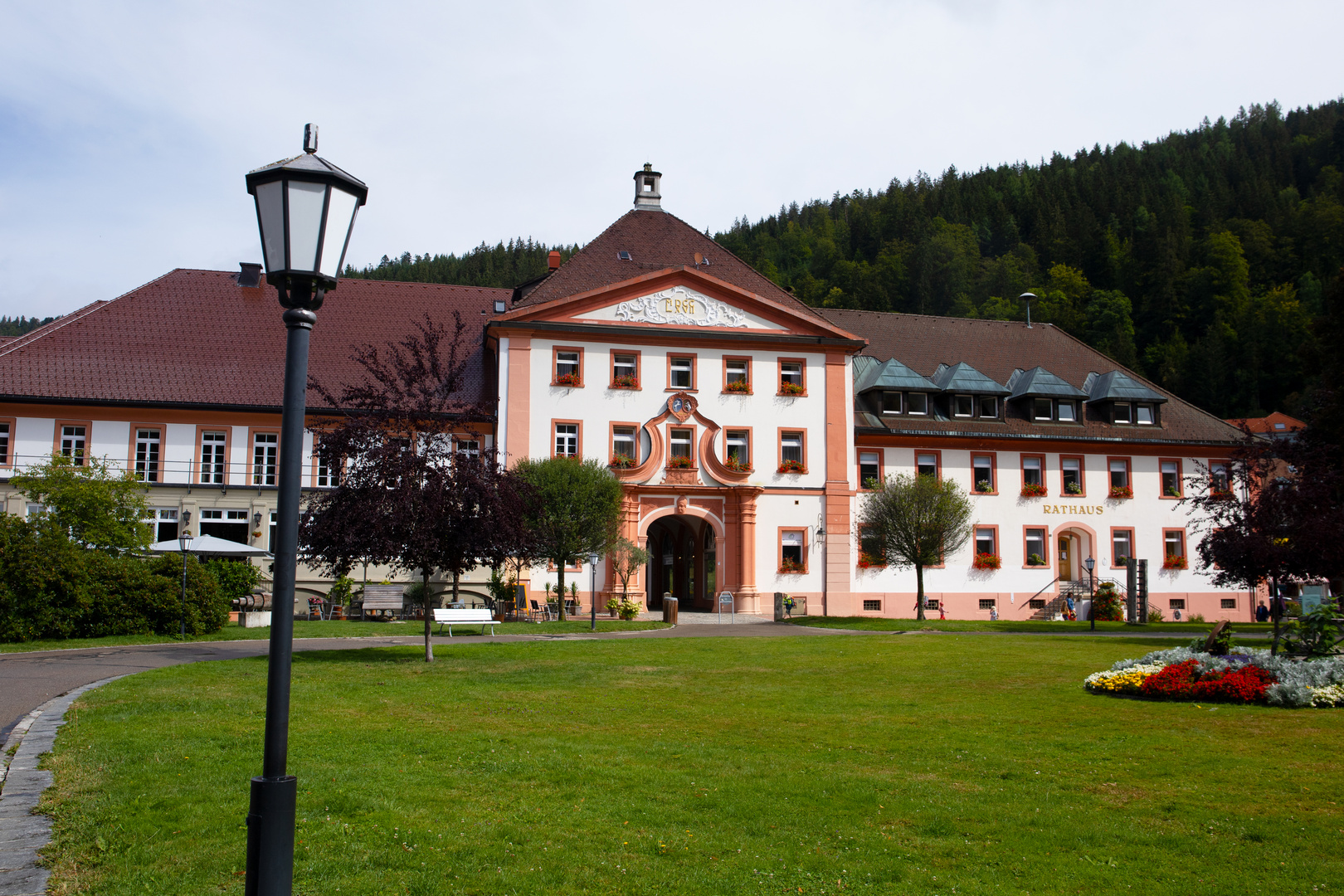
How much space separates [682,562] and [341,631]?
21.5m

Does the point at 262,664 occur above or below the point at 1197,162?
below

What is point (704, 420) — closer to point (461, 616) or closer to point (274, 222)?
point (461, 616)

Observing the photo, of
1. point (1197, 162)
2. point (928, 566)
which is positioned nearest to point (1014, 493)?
point (928, 566)

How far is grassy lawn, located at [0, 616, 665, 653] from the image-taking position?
69.4 feet

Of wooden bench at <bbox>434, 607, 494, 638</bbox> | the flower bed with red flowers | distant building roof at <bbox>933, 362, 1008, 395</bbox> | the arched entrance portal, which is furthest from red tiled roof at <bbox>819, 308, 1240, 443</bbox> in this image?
the flower bed with red flowers

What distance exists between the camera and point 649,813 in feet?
23.9

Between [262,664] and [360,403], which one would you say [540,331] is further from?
[262,664]

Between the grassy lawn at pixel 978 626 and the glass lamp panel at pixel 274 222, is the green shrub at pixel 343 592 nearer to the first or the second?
the grassy lawn at pixel 978 626

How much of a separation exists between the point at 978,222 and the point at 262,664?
3774 inches

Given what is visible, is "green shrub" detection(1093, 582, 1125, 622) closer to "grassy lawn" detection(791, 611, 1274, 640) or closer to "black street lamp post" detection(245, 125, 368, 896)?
"grassy lawn" detection(791, 611, 1274, 640)

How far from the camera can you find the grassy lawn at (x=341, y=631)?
69.4ft

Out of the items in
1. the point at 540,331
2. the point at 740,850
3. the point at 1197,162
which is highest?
the point at 1197,162

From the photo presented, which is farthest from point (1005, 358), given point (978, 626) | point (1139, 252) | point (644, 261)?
point (1139, 252)

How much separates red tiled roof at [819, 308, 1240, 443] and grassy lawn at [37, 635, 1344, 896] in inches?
1238
